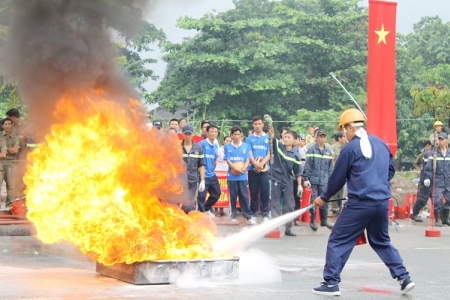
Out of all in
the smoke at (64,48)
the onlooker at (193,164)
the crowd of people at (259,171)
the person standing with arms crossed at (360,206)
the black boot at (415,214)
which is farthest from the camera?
the black boot at (415,214)

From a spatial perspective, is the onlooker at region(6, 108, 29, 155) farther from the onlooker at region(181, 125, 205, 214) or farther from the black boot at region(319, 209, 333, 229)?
the black boot at region(319, 209, 333, 229)

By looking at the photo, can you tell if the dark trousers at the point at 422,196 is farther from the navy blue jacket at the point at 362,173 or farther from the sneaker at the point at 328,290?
the sneaker at the point at 328,290

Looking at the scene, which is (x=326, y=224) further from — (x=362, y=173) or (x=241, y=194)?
(x=362, y=173)

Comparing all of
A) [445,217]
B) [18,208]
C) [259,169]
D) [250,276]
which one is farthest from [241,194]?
[250,276]

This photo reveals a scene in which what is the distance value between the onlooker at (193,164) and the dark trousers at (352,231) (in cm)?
593

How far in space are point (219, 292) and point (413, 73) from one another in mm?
36165

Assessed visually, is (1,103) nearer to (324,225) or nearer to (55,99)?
(324,225)

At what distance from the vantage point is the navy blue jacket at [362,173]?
7883 millimetres

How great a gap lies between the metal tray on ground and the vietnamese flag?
23.7ft

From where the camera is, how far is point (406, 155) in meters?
40.3

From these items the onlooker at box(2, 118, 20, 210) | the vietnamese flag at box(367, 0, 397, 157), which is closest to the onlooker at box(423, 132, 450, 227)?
the vietnamese flag at box(367, 0, 397, 157)

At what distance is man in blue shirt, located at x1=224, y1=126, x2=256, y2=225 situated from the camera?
48.1 ft

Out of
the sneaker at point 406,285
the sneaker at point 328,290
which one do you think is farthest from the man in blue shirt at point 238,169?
the sneaker at point 328,290

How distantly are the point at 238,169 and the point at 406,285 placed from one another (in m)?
6.94
